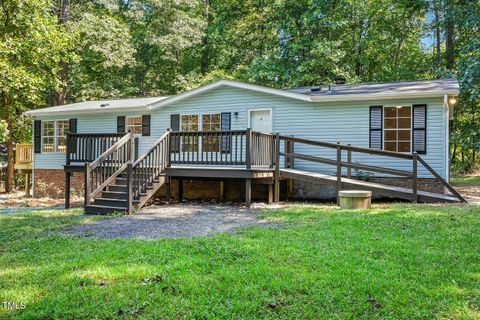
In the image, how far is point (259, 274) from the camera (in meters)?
4.36

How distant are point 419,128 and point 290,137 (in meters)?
3.90

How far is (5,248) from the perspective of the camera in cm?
630

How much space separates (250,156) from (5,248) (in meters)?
5.76

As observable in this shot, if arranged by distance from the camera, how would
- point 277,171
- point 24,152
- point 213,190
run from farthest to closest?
point 24,152 → point 213,190 → point 277,171

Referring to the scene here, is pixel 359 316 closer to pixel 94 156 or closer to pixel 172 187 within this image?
pixel 94 156

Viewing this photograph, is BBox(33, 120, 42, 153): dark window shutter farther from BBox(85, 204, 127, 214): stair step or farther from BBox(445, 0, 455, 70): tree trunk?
BBox(445, 0, 455, 70): tree trunk

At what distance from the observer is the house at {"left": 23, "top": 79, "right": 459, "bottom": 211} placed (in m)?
10.8

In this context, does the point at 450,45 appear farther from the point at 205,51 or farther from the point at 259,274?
the point at 259,274

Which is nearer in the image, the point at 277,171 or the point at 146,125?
the point at 277,171

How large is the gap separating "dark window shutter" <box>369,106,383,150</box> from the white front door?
128 inches

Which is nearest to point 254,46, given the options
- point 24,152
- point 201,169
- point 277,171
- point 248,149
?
point 24,152

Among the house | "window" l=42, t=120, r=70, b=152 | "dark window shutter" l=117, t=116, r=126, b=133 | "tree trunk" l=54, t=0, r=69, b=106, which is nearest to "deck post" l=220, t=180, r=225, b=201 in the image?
the house

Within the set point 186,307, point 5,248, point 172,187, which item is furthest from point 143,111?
point 186,307

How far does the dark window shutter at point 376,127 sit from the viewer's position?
12.3 metres
